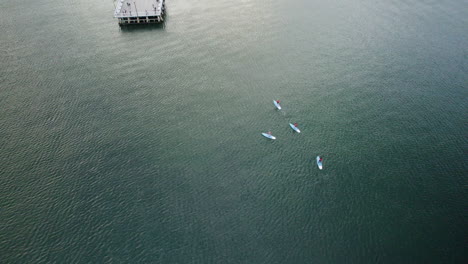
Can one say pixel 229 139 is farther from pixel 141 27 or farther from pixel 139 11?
pixel 139 11

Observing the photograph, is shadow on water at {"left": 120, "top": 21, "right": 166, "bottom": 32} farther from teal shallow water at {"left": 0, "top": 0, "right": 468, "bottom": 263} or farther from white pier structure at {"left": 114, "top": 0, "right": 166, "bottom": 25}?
white pier structure at {"left": 114, "top": 0, "right": 166, "bottom": 25}

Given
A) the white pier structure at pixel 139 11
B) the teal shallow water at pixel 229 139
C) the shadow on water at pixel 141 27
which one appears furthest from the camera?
the white pier structure at pixel 139 11

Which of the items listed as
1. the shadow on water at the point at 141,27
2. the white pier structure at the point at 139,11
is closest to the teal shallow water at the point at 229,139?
the shadow on water at the point at 141,27

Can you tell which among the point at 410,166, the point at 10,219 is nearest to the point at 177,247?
the point at 10,219

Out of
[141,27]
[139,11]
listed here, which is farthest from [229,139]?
[139,11]

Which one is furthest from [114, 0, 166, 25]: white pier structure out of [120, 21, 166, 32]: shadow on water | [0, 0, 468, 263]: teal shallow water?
[0, 0, 468, 263]: teal shallow water

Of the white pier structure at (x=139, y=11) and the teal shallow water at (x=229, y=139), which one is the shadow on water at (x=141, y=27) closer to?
the teal shallow water at (x=229, y=139)

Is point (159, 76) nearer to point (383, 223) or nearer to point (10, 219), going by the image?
point (10, 219)
